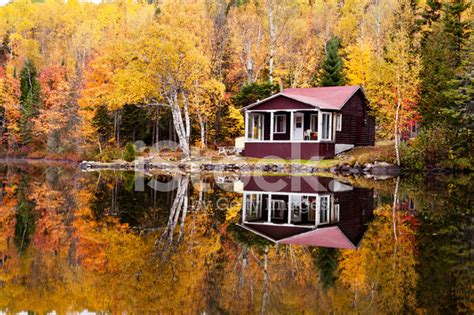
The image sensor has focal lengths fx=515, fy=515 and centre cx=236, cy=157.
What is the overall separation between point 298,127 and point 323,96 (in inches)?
104

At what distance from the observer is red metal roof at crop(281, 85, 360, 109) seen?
31.5m

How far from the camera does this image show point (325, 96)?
33.8 meters

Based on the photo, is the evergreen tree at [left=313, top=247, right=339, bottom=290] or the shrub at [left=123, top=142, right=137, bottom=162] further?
the shrub at [left=123, top=142, right=137, bottom=162]

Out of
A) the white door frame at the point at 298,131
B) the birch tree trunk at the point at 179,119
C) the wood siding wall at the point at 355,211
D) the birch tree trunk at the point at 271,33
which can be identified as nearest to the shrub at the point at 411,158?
the white door frame at the point at 298,131

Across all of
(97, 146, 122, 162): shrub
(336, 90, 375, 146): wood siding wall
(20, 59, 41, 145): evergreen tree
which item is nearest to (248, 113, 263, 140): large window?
(336, 90, 375, 146): wood siding wall

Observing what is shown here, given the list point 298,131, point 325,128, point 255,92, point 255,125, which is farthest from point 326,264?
point 255,92

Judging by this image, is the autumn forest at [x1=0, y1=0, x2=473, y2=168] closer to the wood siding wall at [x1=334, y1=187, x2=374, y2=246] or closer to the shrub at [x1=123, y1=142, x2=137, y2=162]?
the shrub at [x1=123, y1=142, x2=137, y2=162]

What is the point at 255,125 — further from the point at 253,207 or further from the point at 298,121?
the point at 253,207

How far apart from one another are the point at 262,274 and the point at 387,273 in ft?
5.62

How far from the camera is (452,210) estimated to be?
13.1 m

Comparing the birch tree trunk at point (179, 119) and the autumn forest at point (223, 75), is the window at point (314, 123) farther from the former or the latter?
the birch tree trunk at point (179, 119)

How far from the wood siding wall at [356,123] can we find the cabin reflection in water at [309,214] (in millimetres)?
14621

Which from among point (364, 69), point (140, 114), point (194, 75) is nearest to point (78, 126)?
point (140, 114)

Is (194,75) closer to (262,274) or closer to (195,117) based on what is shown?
(195,117)
